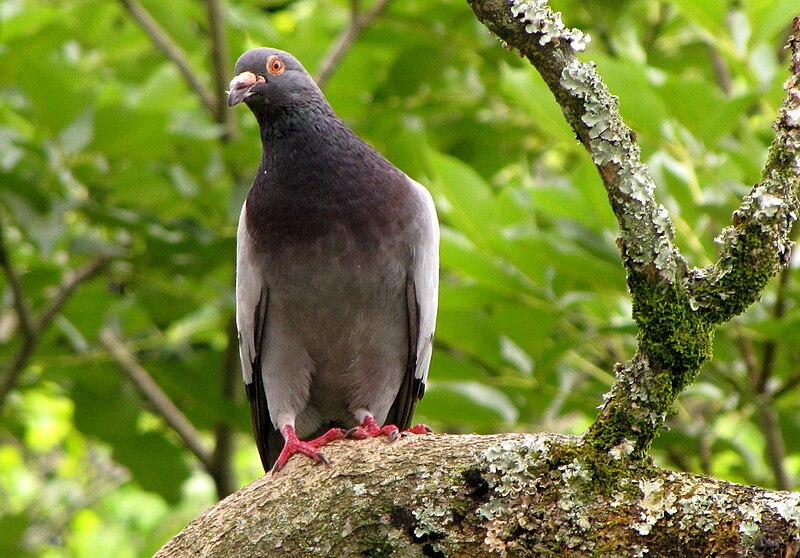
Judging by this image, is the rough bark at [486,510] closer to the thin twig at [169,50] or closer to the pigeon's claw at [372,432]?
the pigeon's claw at [372,432]

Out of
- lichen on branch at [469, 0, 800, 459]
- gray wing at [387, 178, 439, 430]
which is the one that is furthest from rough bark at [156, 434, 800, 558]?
gray wing at [387, 178, 439, 430]

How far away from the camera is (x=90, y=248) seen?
519 centimetres

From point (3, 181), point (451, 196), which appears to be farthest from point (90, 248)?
point (451, 196)

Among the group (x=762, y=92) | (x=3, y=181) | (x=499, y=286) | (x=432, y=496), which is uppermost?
(x=762, y=92)

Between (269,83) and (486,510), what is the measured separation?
2.81 meters

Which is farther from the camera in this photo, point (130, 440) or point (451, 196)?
point (130, 440)

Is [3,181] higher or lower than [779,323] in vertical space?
higher

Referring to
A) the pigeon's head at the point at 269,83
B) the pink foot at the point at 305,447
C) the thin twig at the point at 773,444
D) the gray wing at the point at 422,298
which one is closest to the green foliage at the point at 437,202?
the thin twig at the point at 773,444

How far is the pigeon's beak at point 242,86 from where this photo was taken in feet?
15.1

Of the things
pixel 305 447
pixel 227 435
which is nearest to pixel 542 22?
pixel 305 447

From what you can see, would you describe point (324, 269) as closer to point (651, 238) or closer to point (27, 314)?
point (27, 314)

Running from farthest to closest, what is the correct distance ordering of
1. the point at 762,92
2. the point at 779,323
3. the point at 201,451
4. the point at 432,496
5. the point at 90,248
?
the point at 201,451 → the point at 90,248 → the point at 762,92 → the point at 779,323 → the point at 432,496

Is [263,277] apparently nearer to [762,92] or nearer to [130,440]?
[130,440]

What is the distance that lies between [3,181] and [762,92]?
12.0ft
